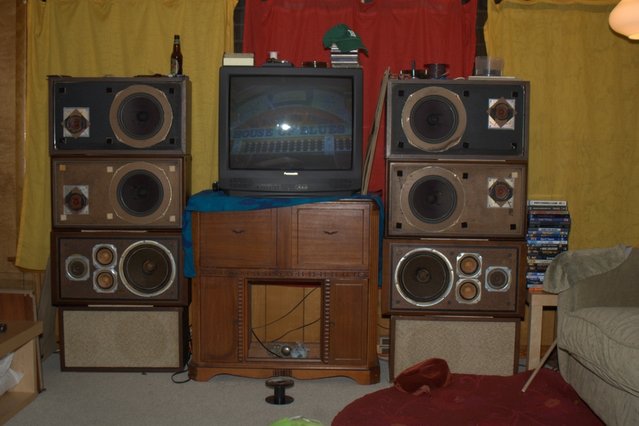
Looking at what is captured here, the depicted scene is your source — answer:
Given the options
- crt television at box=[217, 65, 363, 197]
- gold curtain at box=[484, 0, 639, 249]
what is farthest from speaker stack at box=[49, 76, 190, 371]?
gold curtain at box=[484, 0, 639, 249]

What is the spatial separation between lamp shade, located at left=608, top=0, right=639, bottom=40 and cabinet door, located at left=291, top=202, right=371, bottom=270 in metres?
1.34

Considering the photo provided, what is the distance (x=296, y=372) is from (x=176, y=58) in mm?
1606

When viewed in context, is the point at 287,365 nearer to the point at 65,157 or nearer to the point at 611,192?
the point at 65,157

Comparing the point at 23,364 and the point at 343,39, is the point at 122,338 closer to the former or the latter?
the point at 23,364

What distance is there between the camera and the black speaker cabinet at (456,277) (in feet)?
9.68

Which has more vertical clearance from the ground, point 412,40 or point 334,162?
point 412,40

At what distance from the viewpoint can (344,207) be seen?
2.96 metres

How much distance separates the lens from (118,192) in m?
3.01

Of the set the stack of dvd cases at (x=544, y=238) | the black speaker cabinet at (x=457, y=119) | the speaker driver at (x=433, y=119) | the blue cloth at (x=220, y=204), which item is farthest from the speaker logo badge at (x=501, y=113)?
the blue cloth at (x=220, y=204)

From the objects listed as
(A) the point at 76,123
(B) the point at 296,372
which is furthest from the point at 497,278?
(A) the point at 76,123

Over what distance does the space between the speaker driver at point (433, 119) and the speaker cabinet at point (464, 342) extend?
805 mm

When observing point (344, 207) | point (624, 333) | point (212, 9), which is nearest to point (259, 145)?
point (344, 207)

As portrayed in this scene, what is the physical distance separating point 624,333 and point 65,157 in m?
2.44

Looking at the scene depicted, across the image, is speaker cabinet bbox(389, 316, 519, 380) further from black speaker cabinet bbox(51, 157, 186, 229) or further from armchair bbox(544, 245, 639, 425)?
black speaker cabinet bbox(51, 157, 186, 229)
